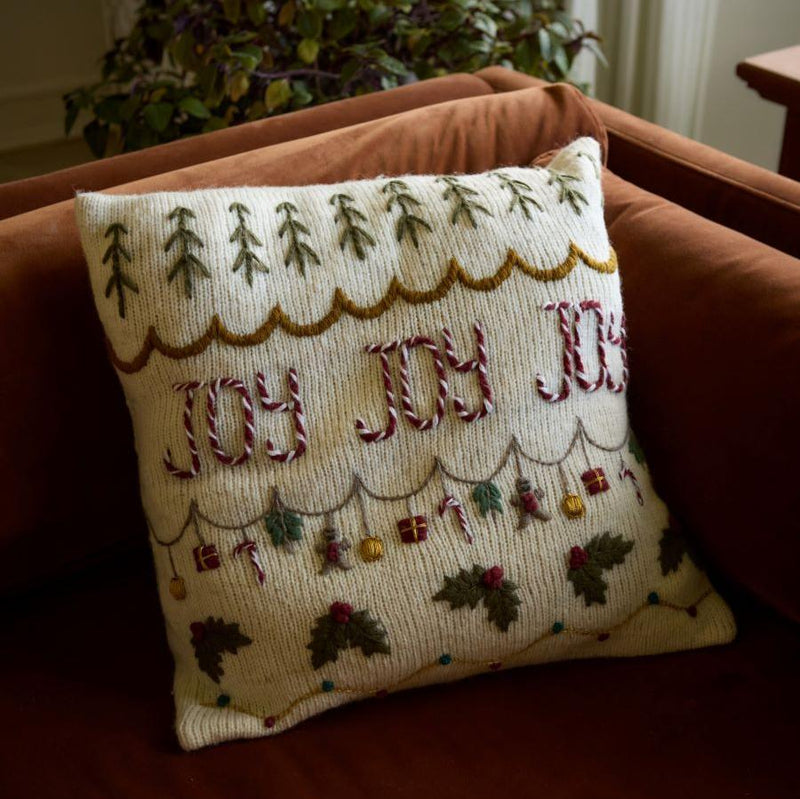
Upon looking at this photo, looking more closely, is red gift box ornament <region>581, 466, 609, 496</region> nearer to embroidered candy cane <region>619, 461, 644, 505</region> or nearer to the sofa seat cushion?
embroidered candy cane <region>619, 461, 644, 505</region>

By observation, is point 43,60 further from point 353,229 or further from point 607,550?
point 607,550

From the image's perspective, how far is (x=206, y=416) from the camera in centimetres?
75

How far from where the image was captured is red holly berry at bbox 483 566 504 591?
770 mm

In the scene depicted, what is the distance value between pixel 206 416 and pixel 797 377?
460mm

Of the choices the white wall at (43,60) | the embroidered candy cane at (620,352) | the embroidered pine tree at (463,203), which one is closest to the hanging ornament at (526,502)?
the embroidered candy cane at (620,352)

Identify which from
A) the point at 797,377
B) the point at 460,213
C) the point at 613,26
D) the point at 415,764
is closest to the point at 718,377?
the point at 797,377

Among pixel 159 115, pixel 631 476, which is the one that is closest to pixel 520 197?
pixel 631 476

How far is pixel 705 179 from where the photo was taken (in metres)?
1.03

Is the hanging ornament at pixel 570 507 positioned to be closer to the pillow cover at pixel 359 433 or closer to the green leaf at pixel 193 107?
the pillow cover at pixel 359 433

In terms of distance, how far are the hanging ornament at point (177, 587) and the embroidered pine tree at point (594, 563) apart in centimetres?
31

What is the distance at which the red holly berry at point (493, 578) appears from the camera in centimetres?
77

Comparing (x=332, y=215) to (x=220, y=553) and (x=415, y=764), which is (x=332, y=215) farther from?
(x=415, y=764)

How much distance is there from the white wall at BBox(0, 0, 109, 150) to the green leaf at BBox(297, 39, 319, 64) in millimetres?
1100

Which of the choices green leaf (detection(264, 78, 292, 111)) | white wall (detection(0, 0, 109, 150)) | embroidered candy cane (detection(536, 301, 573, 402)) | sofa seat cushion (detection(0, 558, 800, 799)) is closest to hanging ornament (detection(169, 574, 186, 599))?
sofa seat cushion (detection(0, 558, 800, 799))
